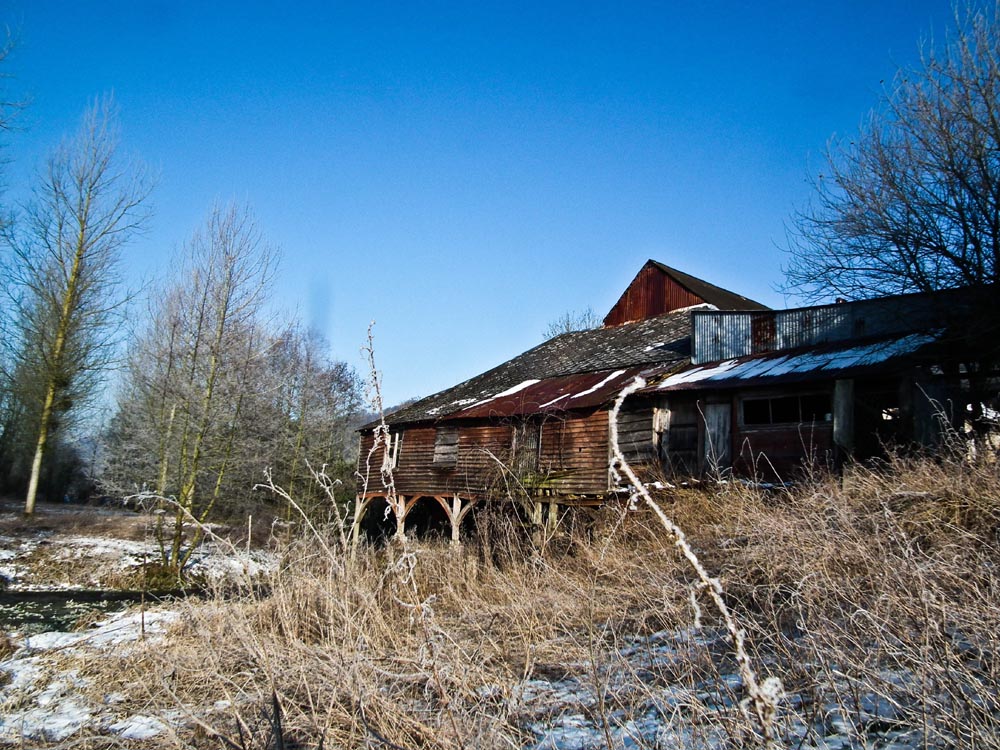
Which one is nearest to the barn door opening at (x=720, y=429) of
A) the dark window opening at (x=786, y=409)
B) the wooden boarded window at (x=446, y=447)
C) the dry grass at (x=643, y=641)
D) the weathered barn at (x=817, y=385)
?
the weathered barn at (x=817, y=385)

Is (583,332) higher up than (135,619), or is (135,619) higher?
(583,332)

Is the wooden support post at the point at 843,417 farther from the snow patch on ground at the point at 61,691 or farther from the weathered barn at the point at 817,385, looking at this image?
the snow patch on ground at the point at 61,691

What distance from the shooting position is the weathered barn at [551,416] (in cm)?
1446

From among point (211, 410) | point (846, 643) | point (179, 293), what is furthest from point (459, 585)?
point (179, 293)

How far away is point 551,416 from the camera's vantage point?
603 inches

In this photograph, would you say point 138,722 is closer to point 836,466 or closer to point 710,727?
point 710,727

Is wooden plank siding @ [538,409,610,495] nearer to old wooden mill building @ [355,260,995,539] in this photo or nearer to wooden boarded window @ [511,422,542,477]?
old wooden mill building @ [355,260,995,539]

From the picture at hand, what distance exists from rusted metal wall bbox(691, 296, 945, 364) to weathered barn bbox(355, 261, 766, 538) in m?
0.97

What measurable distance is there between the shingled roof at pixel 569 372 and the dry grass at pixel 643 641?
838 cm

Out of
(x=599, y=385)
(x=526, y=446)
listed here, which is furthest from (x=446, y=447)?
(x=599, y=385)

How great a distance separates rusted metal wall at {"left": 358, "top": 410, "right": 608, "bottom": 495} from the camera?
47.3 feet

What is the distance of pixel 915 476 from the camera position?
5.63 m

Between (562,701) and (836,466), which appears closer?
(562,701)

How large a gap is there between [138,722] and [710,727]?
3.71 metres
